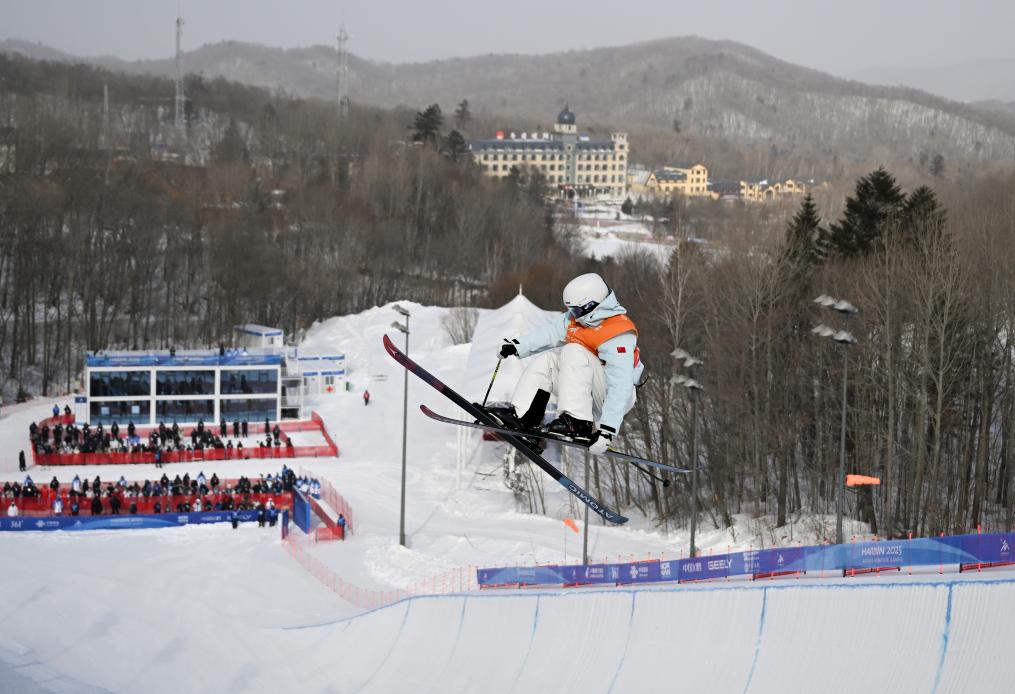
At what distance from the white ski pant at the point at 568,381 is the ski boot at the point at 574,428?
5cm

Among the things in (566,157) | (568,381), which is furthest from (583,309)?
(566,157)

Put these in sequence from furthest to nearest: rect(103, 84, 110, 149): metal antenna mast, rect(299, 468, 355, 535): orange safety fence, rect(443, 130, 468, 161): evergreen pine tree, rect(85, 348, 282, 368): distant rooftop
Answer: rect(443, 130, 468, 161): evergreen pine tree
rect(103, 84, 110, 149): metal antenna mast
rect(85, 348, 282, 368): distant rooftop
rect(299, 468, 355, 535): orange safety fence

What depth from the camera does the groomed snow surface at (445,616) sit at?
14508 mm

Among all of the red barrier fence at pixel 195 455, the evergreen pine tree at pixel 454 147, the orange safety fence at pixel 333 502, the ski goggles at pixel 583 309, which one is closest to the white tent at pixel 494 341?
the orange safety fence at pixel 333 502

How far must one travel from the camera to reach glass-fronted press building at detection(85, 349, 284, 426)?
46031 millimetres

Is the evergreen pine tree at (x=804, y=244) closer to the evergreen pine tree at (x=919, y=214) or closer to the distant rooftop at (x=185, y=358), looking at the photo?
the evergreen pine tree at (x=919, y=214)

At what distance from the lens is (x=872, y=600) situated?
14742 millimetres

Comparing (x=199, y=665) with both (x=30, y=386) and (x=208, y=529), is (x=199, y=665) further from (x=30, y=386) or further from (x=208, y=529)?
(x=30, y=386)

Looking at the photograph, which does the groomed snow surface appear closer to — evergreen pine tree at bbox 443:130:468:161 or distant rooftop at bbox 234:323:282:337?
distant rooftop at bbox 234:323:282:337

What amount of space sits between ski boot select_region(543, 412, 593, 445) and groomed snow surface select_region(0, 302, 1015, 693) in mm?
8289

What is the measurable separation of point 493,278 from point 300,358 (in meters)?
36.8

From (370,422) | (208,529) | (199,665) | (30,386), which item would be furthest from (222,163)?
(199,665)

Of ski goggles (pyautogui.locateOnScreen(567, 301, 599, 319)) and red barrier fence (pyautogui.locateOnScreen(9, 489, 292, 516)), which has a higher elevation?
ski goggles (pyautogui.locateOnScreen(567, 301, 599, 319))

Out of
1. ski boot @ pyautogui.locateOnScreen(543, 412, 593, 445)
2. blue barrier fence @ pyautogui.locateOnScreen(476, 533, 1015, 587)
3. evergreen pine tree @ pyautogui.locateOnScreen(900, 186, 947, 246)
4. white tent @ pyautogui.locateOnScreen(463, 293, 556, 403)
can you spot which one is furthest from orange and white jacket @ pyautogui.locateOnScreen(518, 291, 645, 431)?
evergreen pine tree @ pyautogui.locateOnScreen(900, 186, 947, 246)
